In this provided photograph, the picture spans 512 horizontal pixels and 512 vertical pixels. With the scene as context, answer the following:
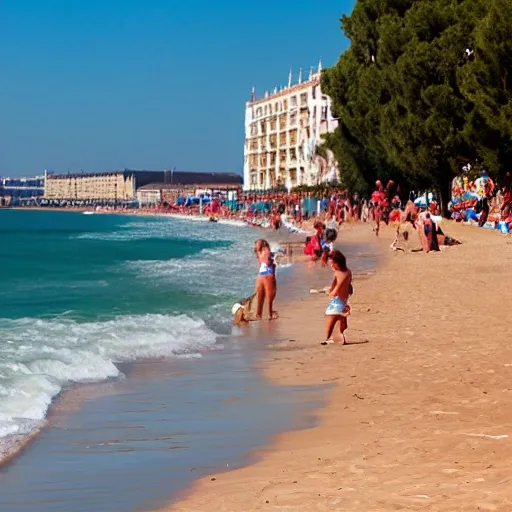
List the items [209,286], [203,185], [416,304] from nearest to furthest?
[416,304] < [209,286] < [203,185]

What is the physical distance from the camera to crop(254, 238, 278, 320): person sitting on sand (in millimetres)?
12820

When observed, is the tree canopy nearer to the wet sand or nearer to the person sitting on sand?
the person sitting on sand

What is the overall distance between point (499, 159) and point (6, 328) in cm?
1903

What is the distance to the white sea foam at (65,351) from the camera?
7.05 m

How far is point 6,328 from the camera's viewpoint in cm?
1304

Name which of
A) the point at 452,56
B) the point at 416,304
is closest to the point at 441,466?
the point at 416,304

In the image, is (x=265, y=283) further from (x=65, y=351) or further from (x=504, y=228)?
(x=504, y=228)

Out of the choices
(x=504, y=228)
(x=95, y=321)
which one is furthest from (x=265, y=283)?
(x=504, y=228)

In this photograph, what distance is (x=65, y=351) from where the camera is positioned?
10.0 meters

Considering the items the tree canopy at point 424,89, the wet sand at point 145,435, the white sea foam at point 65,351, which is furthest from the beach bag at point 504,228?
the wet sand at point 145,435

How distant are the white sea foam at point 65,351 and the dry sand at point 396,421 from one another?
Result: 4.49 feet

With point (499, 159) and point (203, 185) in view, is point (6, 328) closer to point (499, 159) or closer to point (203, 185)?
point (499, 159)

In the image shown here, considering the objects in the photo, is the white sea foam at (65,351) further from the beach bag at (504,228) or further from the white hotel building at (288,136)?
the white hotel building at (288,136)

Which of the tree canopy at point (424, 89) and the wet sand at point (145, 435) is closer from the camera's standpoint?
the wet sand at point (145, 435)
